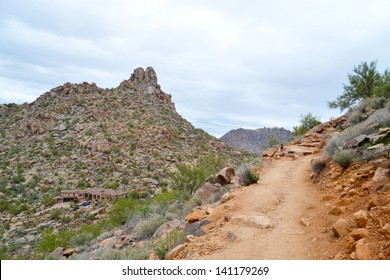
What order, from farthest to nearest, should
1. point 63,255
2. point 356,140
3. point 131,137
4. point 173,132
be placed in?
point 173,132
point 131,137
point 63,255
point 356,140

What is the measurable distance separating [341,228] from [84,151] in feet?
119

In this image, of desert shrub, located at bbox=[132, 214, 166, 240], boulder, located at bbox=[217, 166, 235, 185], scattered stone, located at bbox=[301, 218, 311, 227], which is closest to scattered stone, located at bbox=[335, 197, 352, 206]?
scattered stone, located at bbox=[301, 218, 311, 227]

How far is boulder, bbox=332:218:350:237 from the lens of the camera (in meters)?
5.44

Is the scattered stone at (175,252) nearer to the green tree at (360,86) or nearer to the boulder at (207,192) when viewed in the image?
the boulder at (207,192)

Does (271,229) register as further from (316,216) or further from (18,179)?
(18,179)

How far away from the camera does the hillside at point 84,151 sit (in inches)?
1036

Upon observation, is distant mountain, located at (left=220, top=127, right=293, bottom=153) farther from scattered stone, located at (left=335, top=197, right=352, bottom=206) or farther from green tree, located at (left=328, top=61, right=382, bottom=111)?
scattered stone, located at (left=335, top=197, right=352, bottom=206)

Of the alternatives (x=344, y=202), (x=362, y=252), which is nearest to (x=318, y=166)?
(x=344, y=202)

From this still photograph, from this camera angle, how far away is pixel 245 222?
7051 mm

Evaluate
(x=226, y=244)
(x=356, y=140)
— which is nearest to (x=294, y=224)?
(x=226, y=244)

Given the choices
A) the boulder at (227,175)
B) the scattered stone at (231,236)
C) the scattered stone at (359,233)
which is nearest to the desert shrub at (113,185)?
the boulder at (227,175)

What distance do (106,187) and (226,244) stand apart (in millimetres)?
27197

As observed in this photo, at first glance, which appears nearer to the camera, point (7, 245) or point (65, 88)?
point (7, 245)

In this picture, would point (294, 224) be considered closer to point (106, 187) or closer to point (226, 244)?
point (226, 244)
